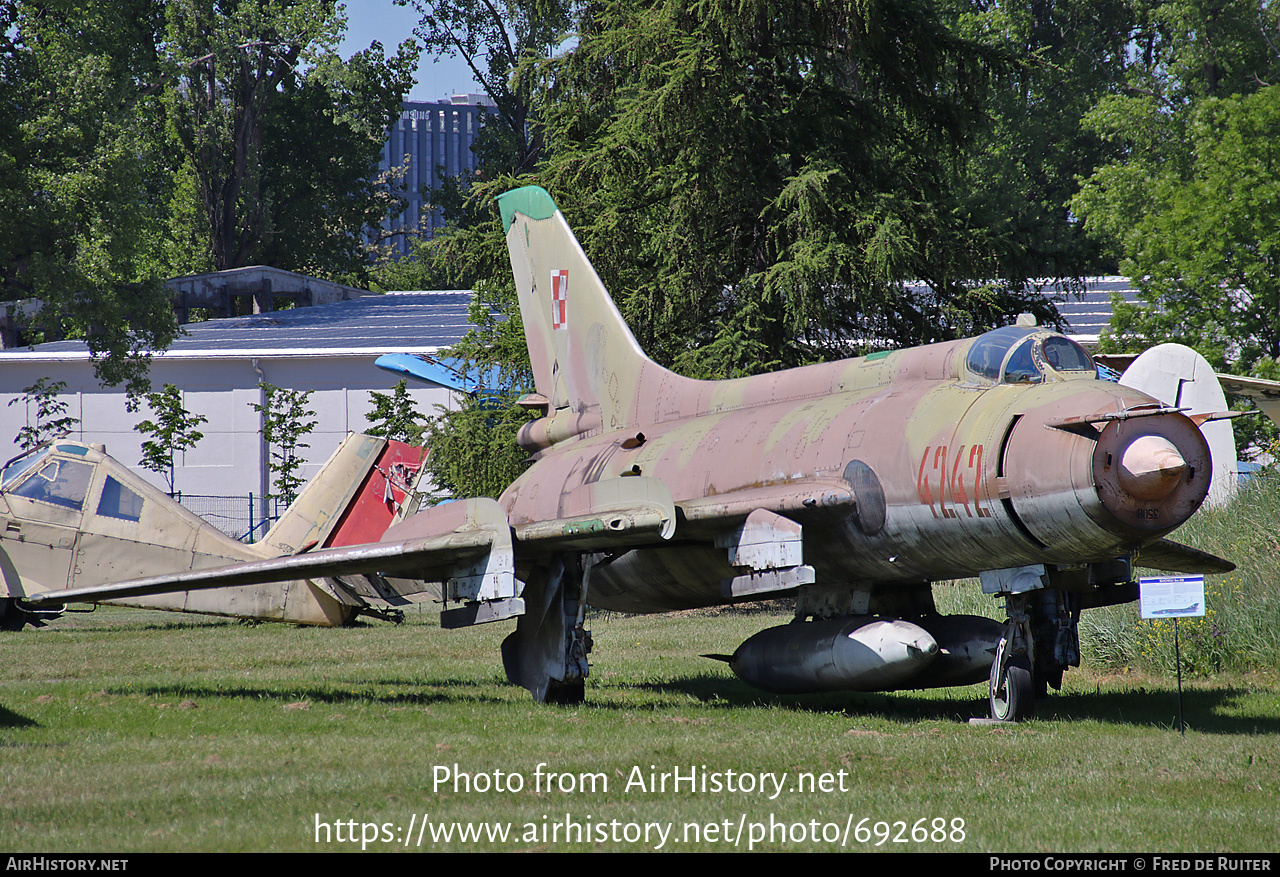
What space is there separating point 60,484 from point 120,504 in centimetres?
113

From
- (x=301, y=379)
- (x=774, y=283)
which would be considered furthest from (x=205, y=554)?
(x=301, y=379)

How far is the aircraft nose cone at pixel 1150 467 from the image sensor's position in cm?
900

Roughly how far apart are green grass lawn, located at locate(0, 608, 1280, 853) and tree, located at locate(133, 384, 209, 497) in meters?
22.9

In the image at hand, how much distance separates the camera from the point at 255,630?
2158 centimetres

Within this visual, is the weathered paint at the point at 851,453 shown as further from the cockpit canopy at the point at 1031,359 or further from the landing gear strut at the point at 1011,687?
the landing gear strut at the point at 1011,687

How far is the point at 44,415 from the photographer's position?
131ft

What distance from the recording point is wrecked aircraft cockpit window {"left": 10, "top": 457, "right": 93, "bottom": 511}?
1975 centimetres

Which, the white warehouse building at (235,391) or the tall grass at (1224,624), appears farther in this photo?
the white warehouse building at (235,391)

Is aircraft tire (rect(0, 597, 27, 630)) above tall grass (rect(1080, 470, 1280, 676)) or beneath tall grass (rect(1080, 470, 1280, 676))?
beneath

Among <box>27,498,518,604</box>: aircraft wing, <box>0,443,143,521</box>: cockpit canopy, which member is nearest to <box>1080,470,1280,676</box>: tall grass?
<box>27,498,518,604</box>: aircraft wing

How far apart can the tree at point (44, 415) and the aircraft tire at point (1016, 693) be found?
34.8 m

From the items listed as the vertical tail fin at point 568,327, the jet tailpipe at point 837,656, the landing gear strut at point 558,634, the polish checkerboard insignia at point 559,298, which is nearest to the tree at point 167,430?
the vertical tail fin at point 568,327

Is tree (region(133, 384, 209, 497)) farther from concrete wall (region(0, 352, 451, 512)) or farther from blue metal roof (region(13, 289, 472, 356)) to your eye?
blue metal roof (region(13, 289, 472, 356))

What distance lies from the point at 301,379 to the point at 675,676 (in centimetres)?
2641
